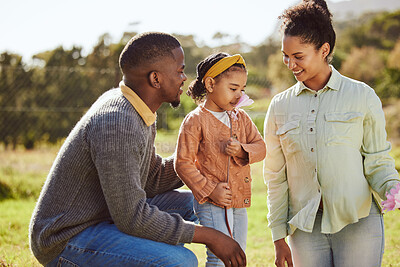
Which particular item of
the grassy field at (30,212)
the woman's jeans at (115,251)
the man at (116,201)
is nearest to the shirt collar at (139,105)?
the man at (116,201)

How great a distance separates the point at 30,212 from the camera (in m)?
5.96

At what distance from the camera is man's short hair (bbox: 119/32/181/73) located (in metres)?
2.73

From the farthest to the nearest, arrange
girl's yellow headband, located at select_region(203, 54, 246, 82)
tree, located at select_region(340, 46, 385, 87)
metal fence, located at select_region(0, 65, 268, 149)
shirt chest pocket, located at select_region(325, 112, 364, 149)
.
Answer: tree, located at select_region(340, 46, 385, 87) → metal fence, located at select_region(0, 65, 268, 149) → girl's yellow headband, located at select_region(203, 54, 246, 82) → shirt chest pocket, located at select_region(325, 112, 364, 149)

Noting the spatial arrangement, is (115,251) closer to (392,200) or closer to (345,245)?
(345,245)

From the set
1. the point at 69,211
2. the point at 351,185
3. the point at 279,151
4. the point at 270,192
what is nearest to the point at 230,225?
the point at 270,192

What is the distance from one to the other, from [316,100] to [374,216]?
777 millimetres

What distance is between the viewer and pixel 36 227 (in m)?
2.56

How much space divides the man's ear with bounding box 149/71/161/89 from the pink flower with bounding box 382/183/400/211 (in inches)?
56.4

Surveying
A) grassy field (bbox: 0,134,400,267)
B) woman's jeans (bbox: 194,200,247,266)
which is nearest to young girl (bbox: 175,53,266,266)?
woman's jeans (bbox: 194,200,247,266)

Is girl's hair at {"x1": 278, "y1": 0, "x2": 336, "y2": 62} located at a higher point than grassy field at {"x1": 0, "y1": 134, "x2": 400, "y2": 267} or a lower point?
higher

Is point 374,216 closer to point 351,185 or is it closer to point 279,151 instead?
point 351,185

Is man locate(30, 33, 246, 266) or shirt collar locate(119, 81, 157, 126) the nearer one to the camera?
man locate(30, 33, 246, 266)

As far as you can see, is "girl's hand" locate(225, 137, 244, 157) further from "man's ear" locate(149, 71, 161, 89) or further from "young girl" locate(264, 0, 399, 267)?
"man's ear" locate(149, 71, 161, 89)

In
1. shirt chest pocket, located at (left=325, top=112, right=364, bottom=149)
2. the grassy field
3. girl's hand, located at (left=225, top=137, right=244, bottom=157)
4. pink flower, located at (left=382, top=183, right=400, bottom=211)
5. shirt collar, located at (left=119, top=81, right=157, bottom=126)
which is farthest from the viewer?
the grassy field
